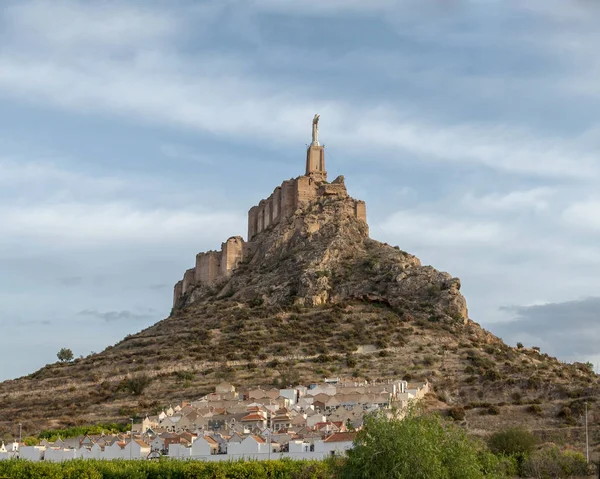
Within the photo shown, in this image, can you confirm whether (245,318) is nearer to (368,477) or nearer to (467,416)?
(467,416)

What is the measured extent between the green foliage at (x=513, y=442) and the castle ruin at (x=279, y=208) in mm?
45025

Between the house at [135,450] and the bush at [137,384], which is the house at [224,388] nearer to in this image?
the bush at [137,384]

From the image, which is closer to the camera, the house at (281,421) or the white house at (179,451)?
the white house at (179,451)

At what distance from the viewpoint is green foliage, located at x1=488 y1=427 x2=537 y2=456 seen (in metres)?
49.5

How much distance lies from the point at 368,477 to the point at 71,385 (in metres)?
41.3

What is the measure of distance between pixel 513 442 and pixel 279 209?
49.3 m

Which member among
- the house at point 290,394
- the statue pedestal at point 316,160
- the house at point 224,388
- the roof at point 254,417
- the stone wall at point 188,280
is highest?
the statue pedestal at point 316,160

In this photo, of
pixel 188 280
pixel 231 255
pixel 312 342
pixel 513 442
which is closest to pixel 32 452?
pixel 513 442

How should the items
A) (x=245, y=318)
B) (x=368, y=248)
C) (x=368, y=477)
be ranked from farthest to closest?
(x=368, y=248)
(x=245, y=318)
(x=368, y=477)

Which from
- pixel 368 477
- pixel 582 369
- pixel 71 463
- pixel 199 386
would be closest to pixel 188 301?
pixel 199 386

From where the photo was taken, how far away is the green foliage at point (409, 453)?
37969 millimetres

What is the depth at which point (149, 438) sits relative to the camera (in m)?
55.8

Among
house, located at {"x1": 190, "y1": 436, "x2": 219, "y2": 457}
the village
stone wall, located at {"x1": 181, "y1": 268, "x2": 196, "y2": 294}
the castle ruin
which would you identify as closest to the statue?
the castle ruin

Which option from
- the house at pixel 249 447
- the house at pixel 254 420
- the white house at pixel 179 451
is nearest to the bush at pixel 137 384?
the house at pixel 254 420
